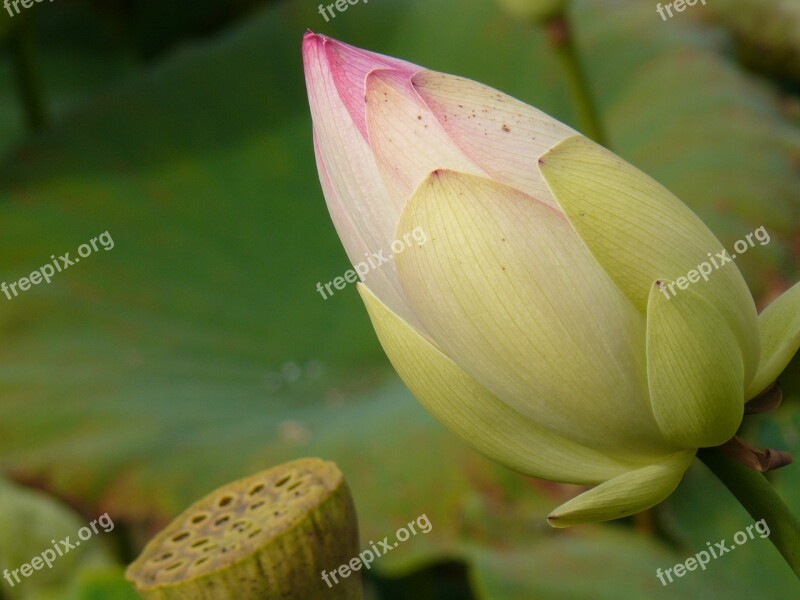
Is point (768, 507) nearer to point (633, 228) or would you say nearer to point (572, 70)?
point (633, 228)

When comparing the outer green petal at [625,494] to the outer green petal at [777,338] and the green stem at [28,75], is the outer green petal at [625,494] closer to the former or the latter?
the outer green petal at [777,338]

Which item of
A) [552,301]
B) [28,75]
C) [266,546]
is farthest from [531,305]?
[28,75]

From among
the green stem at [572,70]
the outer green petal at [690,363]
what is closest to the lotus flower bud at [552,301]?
the outer green petal at [690,363]

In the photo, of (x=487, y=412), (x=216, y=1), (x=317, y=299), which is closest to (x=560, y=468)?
(x=487, y=412)

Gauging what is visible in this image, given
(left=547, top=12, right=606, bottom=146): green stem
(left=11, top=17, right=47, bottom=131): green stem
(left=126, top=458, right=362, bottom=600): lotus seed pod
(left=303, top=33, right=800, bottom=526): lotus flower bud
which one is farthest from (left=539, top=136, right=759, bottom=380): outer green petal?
(left=11, top=17, right=47, bottom=131): green stem

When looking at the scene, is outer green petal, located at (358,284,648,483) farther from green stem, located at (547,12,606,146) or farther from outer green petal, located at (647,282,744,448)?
green stem, located at (547,12,606,146)

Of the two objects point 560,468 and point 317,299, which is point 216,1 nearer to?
point 317,299
